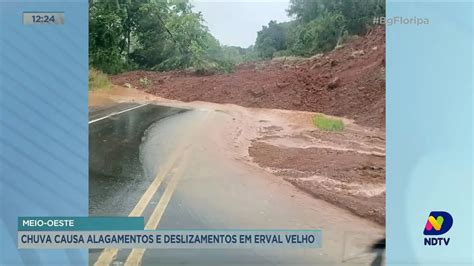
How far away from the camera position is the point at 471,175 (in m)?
2.57

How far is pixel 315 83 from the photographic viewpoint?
2.67m

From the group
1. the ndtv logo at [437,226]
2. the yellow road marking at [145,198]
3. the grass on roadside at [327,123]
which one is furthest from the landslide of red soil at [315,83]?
the ndtv logo at [437,226]

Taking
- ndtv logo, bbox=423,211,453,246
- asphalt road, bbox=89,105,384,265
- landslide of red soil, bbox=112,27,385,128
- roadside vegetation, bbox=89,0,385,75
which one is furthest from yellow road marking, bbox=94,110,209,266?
ndtv logo, bbox=423,211,453,246

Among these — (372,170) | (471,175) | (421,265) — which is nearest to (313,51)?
(372,170)

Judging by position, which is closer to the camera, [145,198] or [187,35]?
[145,198]

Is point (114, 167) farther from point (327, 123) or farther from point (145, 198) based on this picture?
point (327, 123)

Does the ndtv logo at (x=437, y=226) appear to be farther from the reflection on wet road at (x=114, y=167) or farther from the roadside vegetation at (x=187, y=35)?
the reflection on wet road at (x=114, y=167)

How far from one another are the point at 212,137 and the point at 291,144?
1.32 ft

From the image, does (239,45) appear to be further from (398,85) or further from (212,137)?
(398,85)

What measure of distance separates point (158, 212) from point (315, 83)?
1.02 m

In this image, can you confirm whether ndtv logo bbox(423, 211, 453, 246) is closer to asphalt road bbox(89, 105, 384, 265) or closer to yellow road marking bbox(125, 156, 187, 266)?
asphalt road bbox(89, 105, 384, 265)

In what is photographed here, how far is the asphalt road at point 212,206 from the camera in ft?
8.48

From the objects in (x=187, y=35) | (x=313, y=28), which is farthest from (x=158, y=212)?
(x=313, y=28)

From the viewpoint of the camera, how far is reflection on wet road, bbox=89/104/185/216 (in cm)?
259
